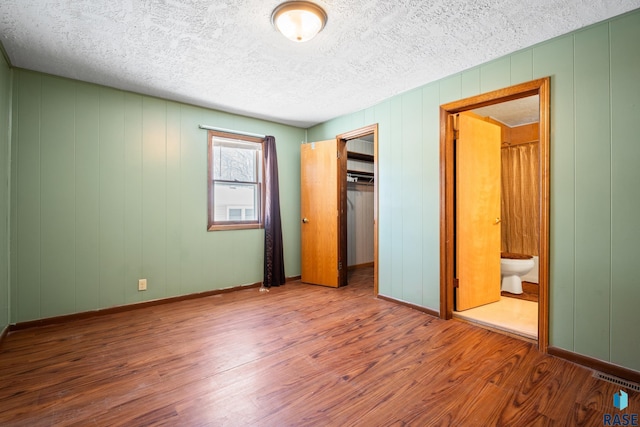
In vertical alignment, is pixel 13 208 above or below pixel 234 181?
below

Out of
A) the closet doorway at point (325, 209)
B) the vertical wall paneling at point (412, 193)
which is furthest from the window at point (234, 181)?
the vertical wall paneling at point (412, 193)

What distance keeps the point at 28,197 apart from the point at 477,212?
4388 mm

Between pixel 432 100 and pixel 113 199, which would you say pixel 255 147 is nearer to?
pixel 113 199

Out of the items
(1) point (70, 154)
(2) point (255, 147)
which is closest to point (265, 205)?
(2) point (255, 147)

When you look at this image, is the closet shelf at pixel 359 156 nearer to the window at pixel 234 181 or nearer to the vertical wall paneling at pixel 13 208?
the window at pixel 234 181

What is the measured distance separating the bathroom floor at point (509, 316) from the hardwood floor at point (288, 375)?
0.51 feet

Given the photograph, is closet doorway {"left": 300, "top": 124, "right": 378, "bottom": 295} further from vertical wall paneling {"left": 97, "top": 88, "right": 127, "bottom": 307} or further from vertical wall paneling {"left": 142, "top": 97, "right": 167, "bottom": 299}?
vertical wall paneling {"left": 97, "top": 88, "right": 127, "bottom": 307}

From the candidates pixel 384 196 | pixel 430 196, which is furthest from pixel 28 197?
pixel 430 196

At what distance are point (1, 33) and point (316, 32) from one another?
2294mm

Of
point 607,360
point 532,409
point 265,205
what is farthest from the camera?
point 265,205

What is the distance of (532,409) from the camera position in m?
1.54

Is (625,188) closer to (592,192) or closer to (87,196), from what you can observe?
(592,192)

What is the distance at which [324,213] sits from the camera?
161 inches

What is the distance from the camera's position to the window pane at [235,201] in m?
3.82
